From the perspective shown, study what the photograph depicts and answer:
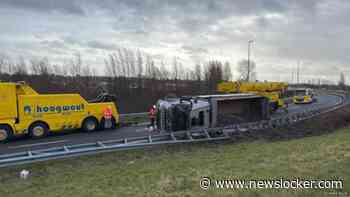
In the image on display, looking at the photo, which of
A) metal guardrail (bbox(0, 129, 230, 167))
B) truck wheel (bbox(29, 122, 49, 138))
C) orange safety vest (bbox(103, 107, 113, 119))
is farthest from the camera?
orange safety vest (bbox(103, 107, 113, 119))

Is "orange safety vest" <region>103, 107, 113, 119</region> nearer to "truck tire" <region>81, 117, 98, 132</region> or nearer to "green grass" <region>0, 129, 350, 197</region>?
"truck tire" <region>81, 117, 98, 132</region>

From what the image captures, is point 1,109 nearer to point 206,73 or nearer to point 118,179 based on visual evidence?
point 118,179

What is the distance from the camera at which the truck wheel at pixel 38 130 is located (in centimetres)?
1512

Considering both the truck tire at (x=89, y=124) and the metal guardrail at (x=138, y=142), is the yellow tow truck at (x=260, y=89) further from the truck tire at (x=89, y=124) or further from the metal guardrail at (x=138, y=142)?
the truck tire at (x=89, y=124)

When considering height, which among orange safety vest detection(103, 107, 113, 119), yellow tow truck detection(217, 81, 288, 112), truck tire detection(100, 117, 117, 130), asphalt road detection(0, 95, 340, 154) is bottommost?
asphalt road detection(0, 95, 340, 154)

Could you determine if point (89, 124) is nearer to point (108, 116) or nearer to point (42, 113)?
point (108, 116)

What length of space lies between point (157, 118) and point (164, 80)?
27.9m

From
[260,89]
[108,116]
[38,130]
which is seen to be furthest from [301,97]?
[38,130]

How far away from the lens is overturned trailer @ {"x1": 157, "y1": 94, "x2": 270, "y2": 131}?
Result: 14.1m

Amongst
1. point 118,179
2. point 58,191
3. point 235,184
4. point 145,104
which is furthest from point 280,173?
point 145,104

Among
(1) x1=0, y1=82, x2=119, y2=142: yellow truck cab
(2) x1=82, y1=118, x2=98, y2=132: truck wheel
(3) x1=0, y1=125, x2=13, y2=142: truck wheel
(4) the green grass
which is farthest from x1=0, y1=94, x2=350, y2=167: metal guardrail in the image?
(2) x1=82, y1=118, x2=98, y2=132: truck wheel

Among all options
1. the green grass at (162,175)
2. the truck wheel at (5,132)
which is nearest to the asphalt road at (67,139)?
the truck wheel at (5,132)

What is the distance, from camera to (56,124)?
16.0m

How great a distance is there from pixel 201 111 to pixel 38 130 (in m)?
8.48
